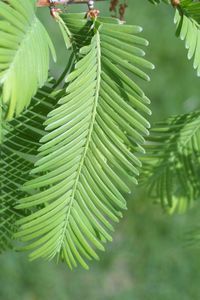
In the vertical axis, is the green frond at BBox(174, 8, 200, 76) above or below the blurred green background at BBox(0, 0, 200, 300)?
above

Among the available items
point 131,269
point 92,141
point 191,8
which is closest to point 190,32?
point 191,8

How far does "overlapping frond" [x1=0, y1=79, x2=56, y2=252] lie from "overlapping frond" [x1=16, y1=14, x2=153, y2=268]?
0.06 metres

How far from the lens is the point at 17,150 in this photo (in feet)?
1.92

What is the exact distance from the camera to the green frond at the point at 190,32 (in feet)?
1.78

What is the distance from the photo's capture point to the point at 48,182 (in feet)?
1.67

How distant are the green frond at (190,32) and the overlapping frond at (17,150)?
5.1 inches

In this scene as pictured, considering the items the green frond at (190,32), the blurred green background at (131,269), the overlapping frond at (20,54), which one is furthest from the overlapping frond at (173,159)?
the blurred green background at (131,269)

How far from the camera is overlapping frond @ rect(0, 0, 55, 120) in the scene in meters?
0.43

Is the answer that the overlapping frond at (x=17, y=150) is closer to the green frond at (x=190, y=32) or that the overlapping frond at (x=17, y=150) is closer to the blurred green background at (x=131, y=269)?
the green frond at (x=190, y=32)

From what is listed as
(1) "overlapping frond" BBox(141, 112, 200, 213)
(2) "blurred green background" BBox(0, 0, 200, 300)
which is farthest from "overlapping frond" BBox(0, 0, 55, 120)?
(2) "blurred green background" BBox(0, 0, 200, 300)

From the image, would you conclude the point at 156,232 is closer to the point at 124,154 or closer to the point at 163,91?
the point at 163,91

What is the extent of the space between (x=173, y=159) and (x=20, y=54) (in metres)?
0.31

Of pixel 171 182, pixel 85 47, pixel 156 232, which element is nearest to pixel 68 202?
pixel 85 47

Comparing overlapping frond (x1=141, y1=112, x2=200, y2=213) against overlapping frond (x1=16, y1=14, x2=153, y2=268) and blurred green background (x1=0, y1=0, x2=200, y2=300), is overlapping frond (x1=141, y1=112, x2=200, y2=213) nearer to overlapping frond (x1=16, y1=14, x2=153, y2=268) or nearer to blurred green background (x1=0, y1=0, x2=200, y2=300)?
overlapping frond (x1=16, y1=14, x2=153, y2=268)
